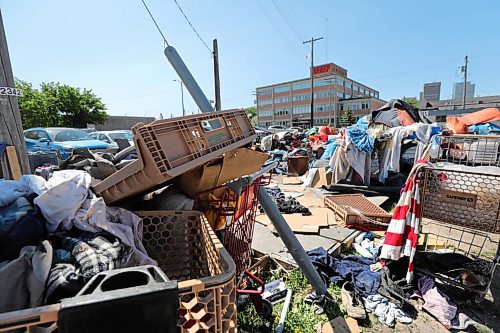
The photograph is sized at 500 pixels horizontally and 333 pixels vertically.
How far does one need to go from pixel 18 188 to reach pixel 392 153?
5745mm

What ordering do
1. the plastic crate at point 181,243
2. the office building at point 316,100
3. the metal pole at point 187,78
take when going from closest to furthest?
the plastic crate at point 181,243 < the metal pole at point 187,78 < the office building at point 316,100

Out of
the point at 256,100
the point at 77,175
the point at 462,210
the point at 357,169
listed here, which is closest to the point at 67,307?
the point at 77,175

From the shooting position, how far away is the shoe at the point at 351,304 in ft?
6.79

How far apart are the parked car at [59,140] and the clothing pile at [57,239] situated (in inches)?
316

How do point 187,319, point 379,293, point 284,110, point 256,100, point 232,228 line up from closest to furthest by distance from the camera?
point 187,319 → point 232,228 → point 379,293 → point 284,110 → point 256,100

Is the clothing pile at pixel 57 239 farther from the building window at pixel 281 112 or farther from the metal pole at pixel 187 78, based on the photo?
the building window at pixel 281 112

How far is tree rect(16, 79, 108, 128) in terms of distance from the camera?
20750 millimetres

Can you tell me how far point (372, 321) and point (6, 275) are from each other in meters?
2.35

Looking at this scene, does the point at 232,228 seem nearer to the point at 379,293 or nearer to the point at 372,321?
the point at 372,321

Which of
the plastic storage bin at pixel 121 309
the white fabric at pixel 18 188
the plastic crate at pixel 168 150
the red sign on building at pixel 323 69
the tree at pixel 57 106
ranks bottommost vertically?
the plastic storage bin at pixel 121 309

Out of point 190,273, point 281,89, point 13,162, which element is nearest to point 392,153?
point 190,273

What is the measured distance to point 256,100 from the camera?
55.3 metres

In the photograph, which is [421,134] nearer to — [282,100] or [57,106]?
[57,106]

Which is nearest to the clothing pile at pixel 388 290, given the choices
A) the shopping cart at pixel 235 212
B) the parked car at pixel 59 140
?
the shopping cart at pixel 235 212
